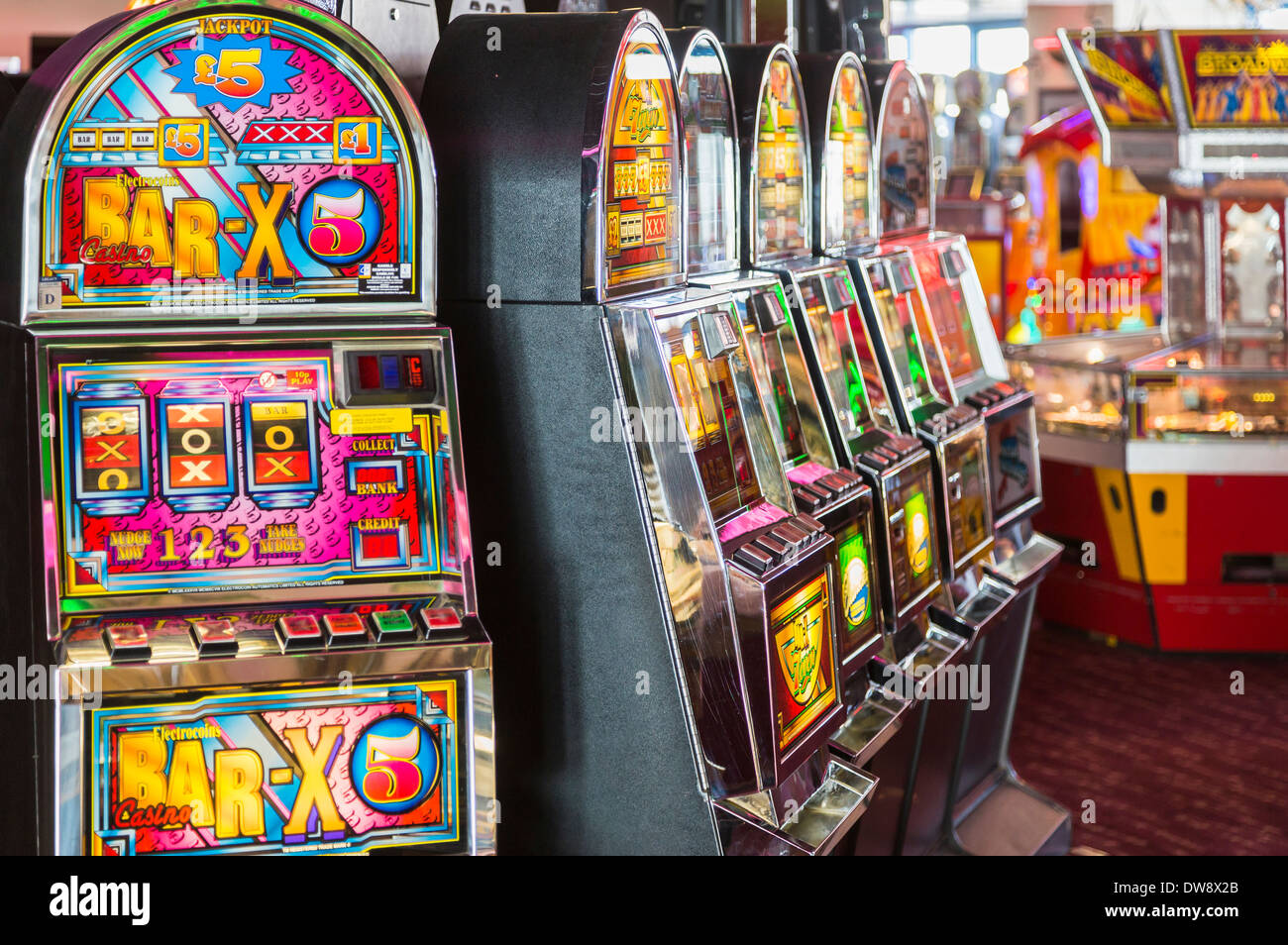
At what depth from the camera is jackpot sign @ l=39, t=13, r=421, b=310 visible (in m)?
2.25

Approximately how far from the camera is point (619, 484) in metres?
2.66

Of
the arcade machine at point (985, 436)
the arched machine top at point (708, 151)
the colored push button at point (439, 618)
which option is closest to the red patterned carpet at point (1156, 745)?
the arcade machine at point (985, 436)

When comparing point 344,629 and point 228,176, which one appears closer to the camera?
point 344,629

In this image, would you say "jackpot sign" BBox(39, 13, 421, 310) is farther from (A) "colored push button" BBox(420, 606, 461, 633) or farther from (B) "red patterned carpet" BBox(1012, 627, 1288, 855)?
(B) "red patterned carpet" BBox(1012, 627, 1288, 855)

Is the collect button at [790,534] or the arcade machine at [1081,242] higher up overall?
the arcade machine at [1081,242]

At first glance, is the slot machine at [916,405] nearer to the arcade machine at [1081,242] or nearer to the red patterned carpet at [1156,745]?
the red patterned carpet at [1156,745]

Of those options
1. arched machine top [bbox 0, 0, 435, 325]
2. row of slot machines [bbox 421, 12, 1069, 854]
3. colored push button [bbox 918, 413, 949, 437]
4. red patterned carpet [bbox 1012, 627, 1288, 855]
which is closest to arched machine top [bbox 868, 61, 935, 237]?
colored push button [bbox 918, 413, 949, 437]

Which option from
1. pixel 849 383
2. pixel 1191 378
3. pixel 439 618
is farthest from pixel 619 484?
pixel 1191 378

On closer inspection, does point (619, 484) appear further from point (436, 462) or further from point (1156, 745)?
point (1156, 745)

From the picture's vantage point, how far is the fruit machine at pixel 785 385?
120 inches

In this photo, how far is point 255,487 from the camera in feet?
7.43

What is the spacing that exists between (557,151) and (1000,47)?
776 inches

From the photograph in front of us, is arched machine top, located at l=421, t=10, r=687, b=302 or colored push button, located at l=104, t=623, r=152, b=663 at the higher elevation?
arched machine top, located at l=421, t=10, r=687, b=302

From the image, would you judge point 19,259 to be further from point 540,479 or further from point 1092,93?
point 1092,93
